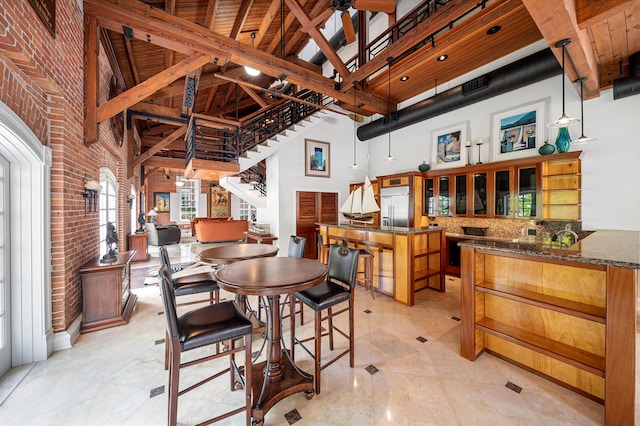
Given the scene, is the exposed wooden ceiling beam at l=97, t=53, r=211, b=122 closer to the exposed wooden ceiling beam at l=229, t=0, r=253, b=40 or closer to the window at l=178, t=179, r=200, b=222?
the exposed wooden ceiling beam at l=229, t=0, r=253, b=40

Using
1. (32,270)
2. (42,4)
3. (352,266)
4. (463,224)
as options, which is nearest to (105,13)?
(42,4)

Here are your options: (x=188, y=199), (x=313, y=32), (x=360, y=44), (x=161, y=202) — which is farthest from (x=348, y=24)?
(x=161, y=202)

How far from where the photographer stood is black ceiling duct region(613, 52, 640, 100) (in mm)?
2836

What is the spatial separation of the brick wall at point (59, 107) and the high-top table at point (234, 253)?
143cm

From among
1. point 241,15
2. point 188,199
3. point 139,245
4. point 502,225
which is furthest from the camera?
point 188,199

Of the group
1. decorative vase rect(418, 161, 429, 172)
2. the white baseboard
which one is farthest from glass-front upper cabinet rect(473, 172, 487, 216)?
the white baseboard

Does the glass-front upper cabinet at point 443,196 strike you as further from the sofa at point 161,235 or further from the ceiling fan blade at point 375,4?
the sofa at point 161,235

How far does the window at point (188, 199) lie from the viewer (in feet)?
44.2

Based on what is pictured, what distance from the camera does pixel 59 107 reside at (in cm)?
241

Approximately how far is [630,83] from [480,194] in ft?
7.42

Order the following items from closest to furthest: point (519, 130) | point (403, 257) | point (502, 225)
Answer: point (403, 257), point (519, 130), point (502, 225)

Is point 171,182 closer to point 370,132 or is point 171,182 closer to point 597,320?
point 370,132

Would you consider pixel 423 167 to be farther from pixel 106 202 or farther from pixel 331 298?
pixel 106 202

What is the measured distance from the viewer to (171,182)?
525 inches
